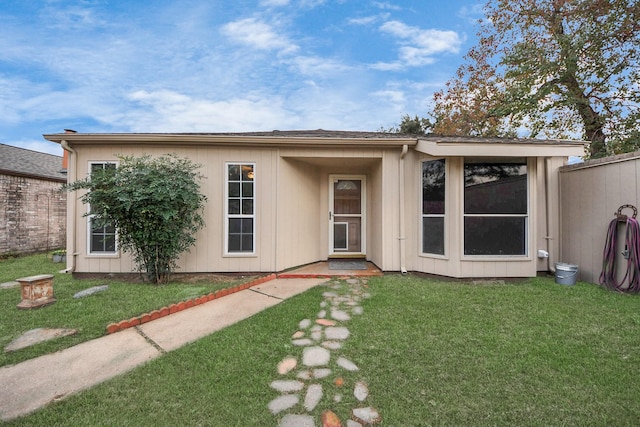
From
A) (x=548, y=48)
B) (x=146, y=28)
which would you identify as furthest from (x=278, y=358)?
(x=548, y=48)

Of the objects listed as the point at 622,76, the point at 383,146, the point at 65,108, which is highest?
the point at 622,76

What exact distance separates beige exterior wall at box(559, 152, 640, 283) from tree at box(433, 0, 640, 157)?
5.73 metres

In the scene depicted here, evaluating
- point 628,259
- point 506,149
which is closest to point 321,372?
point 506,149

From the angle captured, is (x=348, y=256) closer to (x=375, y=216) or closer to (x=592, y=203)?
(x=375, y=216)

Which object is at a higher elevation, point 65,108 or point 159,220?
point 65,108

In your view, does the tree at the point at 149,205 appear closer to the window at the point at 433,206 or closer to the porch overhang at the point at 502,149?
the window at the point at 433,206

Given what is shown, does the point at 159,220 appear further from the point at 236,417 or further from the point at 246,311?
the point at 236,417

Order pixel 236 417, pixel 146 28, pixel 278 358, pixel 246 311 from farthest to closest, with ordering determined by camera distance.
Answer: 1. pixel 146 28
2. pixel 246 311
3. pixel 278 358
4. pixel 236 417

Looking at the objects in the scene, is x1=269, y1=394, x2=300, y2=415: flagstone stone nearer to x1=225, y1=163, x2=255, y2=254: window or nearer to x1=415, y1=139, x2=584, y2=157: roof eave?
x1=225, y1=163, x2=255, y2=254: window

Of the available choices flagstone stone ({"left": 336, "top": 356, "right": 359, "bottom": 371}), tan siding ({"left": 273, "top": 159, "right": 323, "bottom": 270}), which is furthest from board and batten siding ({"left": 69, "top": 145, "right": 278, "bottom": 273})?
flagstone stone ({"left": 336, "top": 356, "right": 359, "bottom": 371})

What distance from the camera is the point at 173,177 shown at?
4543mm

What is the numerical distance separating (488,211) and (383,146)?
7.10 ft

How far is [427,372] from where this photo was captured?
2.17 m

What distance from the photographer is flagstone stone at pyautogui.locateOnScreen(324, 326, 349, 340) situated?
277 centimetres
